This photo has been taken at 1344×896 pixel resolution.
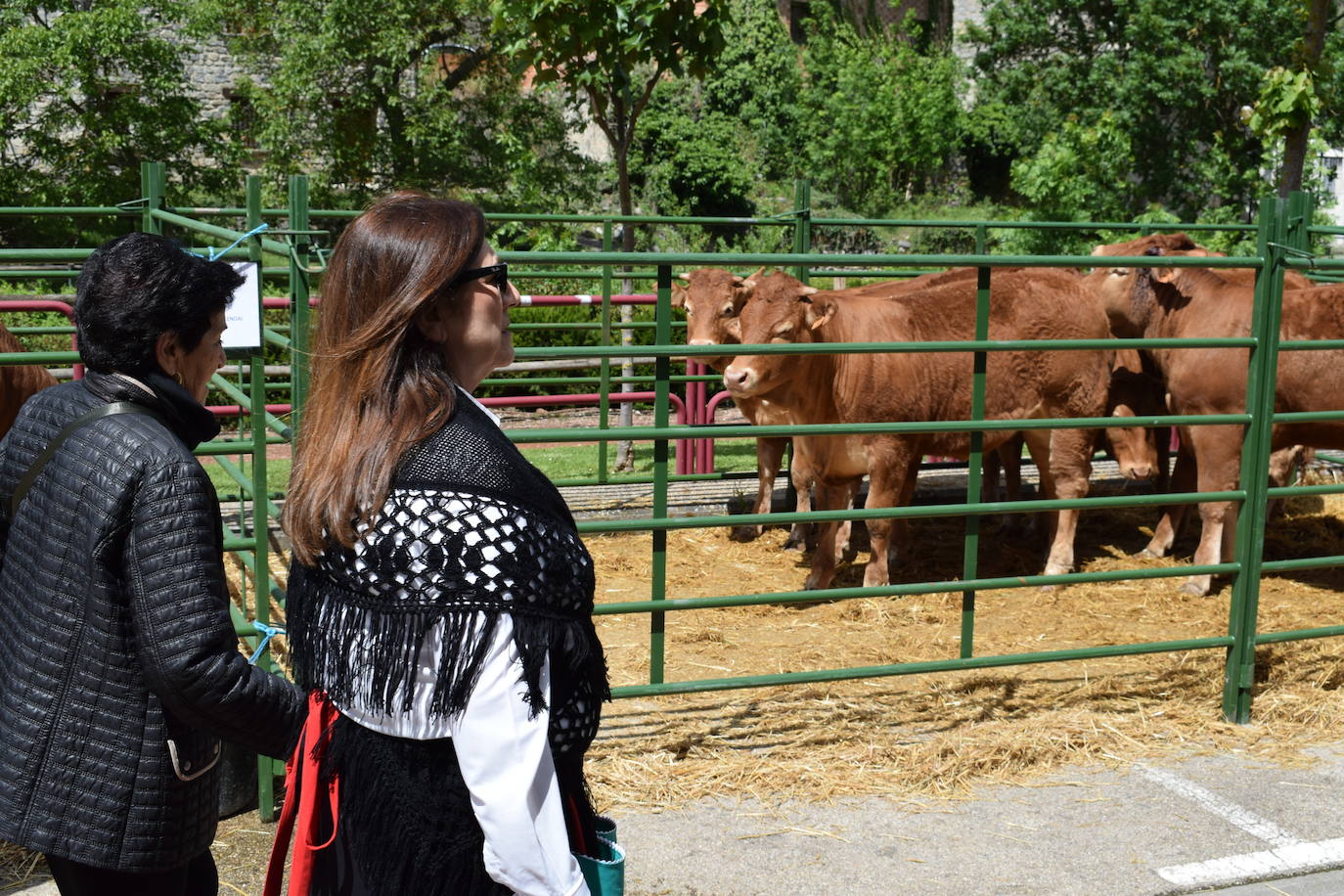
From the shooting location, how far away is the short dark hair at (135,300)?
265cm

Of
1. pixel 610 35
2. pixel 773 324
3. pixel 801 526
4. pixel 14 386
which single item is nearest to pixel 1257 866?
pixel 773 324

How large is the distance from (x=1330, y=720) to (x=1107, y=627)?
1.59 m

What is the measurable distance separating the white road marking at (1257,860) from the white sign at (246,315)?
10.4ft

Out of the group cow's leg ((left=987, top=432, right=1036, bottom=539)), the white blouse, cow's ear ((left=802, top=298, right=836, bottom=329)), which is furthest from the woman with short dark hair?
cow's leg ((left=987, top=432, right=1036, bottom=539))

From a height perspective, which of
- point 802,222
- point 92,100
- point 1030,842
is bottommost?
point 1030,842

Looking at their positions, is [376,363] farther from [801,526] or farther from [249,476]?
→ [249,476]

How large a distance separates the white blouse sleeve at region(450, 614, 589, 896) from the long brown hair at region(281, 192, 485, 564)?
29 centimetres

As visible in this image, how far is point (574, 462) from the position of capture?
11961 mm

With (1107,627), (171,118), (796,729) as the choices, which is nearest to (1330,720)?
(1107,627)

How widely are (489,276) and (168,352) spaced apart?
2.97 feet

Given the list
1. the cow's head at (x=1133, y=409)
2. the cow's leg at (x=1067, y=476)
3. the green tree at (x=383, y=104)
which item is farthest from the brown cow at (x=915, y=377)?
the green tree at (x=383, y=104)

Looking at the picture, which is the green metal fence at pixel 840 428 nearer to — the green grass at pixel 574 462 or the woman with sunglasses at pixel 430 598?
the woman with sunglasses at pixel 430 598

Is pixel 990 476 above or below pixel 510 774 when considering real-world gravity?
below

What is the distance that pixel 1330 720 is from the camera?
549 cm
